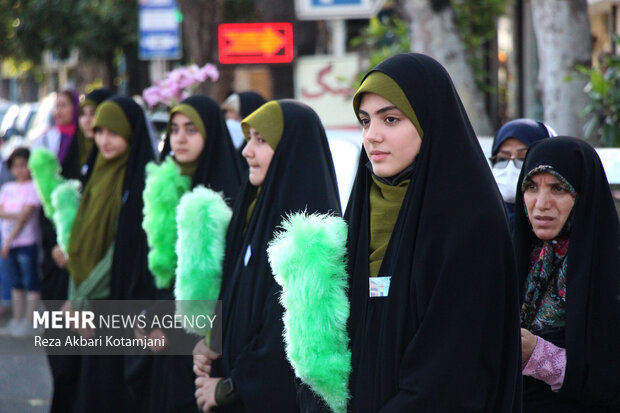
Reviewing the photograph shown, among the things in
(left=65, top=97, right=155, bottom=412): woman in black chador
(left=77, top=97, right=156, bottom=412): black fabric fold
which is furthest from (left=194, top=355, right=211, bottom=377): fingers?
(left=65, top=97, right=155, bottom=412): woman in black chador

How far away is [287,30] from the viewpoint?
11.0 meters

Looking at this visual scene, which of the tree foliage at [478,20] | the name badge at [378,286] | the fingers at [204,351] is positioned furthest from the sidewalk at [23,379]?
the tree foliage at [478,20]

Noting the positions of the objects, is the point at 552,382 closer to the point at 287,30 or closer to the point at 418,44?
the point at 418,44

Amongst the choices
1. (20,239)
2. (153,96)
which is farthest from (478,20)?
(20,239)

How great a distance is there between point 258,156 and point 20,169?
19.9ft

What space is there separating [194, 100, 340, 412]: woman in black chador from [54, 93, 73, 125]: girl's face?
170 inches

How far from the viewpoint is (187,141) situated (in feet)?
17.5

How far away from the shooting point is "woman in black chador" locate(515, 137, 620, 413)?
3279mm

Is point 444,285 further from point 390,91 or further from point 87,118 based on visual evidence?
point 87,118

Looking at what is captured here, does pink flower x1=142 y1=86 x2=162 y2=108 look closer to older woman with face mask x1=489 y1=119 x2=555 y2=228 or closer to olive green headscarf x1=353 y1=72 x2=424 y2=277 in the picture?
older woman with face mask x1=489 y1=119 x2=555 y2=228

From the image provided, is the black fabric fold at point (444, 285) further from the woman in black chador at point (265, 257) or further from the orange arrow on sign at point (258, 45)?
the orange arrow on sign at point (258, 45)

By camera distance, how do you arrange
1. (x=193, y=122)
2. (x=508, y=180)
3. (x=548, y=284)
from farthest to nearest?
(x=193, y=122) → (x=508, y=180) → (x=548, y=284)

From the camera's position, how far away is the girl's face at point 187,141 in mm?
5324

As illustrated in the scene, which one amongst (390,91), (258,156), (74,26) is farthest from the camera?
(74,26)
